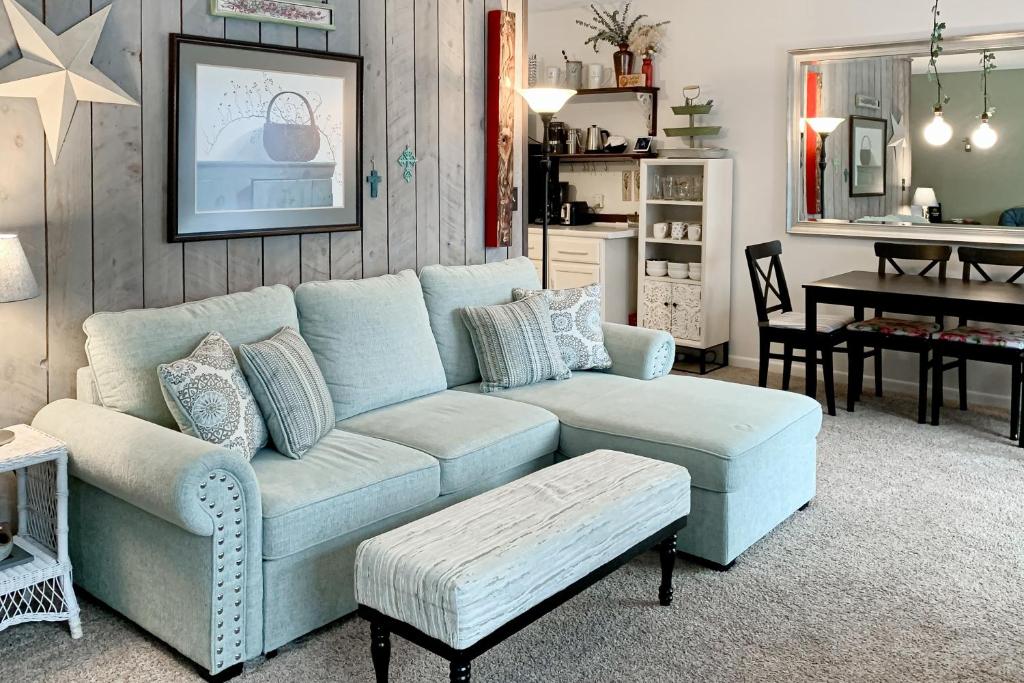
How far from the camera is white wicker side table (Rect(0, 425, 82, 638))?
2742 mm

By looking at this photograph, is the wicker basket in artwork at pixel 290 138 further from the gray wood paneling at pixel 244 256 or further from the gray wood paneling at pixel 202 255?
the gray wood paneling at pixel 202 255

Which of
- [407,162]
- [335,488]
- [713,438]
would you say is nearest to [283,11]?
[407,162]

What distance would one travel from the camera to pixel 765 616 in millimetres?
2998

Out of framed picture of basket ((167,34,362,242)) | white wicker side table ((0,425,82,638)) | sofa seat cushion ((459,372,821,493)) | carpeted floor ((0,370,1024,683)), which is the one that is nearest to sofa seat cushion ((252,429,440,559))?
carpeted floor ((0,370,1024,683))

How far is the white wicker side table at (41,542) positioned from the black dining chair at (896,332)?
13.3 feet

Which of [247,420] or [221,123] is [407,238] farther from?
[247,420]

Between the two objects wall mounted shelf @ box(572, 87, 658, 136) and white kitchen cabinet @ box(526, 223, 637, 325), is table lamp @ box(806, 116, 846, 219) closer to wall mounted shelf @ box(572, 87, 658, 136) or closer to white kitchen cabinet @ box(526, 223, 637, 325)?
wall mounted shelf @ box(572, 87, 658, 136)

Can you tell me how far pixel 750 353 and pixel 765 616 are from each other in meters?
3.81

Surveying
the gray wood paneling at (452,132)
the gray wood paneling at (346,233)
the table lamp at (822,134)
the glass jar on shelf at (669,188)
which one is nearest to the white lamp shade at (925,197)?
the table lamp at (822,134)

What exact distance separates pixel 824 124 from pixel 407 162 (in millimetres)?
3049

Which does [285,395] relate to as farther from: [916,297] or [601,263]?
[601,263]

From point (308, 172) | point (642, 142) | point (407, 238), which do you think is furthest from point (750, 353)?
point (308, 172)

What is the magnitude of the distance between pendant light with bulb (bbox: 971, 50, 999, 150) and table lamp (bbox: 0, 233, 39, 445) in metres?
4.91

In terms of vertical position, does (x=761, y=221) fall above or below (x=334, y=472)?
above
